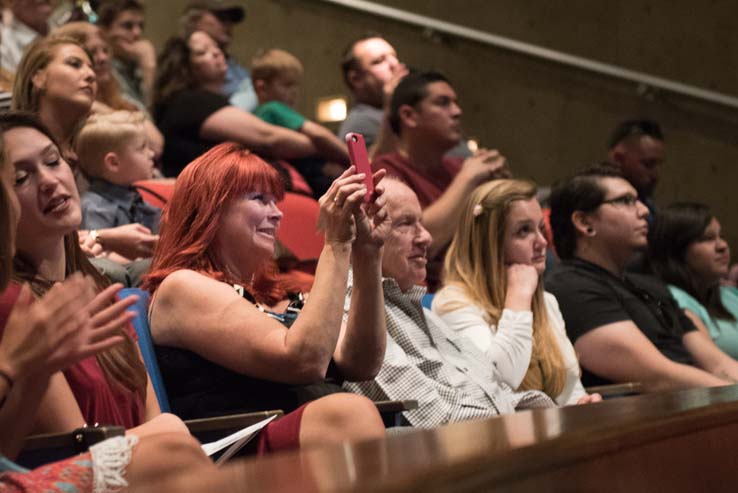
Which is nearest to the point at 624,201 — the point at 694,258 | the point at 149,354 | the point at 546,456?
the point at 694,258

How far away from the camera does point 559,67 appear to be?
17.3ft

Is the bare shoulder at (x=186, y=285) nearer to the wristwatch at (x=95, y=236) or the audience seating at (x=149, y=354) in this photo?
A: the audience seating at (x=149, y=354)

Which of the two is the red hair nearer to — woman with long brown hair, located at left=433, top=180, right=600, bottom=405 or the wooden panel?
woman with long brown hair, located at left=433, top=180, right=600, bottom=405

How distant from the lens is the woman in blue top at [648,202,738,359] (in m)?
3.71

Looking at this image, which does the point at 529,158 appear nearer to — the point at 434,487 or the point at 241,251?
the point at 241,251

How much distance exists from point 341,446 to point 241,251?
3.75ft

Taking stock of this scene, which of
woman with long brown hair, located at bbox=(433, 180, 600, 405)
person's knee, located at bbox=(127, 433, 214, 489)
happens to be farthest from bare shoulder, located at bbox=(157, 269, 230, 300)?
woman with long brown hair, located at bbox=(433, 180, 600, 405)

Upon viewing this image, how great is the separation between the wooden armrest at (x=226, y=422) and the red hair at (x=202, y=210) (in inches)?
14.0

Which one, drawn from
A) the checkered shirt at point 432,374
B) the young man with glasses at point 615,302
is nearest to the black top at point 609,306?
the young man with glasses at point 615,302

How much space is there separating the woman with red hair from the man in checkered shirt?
0.41 ft

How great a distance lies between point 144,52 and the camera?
4.45m

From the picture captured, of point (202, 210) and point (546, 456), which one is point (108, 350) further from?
point (546, 456)

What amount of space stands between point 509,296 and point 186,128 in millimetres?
1375

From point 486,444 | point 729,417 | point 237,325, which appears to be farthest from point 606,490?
point 237,325
